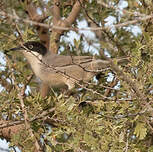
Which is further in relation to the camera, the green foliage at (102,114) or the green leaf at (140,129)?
the green leaf at (140,129)

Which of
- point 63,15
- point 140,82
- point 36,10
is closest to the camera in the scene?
point 140,82

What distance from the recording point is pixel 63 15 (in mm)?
5297

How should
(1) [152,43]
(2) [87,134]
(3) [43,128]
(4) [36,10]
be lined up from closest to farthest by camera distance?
(2) [87,134], (1) [152,43], (3) [43,128], (4) [36,10]

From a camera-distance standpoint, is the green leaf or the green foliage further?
the green leaf

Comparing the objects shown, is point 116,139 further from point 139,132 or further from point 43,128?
point 43,128

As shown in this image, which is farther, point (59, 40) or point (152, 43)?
point (59, 40)

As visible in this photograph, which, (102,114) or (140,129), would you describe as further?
(102,114)

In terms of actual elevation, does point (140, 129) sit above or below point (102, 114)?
below

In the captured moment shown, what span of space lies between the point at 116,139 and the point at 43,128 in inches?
37.0

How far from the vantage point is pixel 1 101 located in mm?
4059

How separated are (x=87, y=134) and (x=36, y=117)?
69 cm

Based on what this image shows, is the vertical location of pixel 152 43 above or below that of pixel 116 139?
above

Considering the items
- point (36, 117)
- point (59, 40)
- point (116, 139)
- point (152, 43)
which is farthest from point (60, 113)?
point (59, 40)

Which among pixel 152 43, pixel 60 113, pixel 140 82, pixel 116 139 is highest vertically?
pixel 152 43
